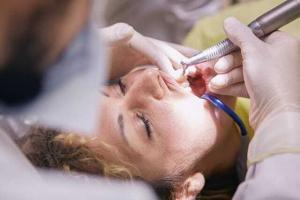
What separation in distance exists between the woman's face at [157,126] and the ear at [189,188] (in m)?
0.03

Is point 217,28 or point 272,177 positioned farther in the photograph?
point 217,28

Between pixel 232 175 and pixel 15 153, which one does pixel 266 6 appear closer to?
pixel 232 175

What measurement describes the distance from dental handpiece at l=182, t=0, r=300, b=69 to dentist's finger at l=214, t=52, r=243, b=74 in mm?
12

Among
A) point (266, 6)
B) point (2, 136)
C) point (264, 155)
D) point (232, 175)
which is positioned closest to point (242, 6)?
point (266, 6)

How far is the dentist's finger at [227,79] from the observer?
113 cm

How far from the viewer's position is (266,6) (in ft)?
4.77

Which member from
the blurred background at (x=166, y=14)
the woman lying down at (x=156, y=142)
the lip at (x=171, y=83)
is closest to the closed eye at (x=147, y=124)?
the woman lying down at (x=156, y=142)

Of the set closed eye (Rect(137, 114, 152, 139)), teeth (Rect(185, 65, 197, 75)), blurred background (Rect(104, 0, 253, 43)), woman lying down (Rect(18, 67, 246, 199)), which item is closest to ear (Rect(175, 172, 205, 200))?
woman lying down (Rect(18, 67, 246, 199))

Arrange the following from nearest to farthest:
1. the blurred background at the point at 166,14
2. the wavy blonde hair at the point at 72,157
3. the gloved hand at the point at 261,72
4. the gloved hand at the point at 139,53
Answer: the wavy blonde hair at the point at 72,157, the gloved hand at the point at 261,72, the gloved hand at the point at 139,53, the blurred background at the point at 166,14

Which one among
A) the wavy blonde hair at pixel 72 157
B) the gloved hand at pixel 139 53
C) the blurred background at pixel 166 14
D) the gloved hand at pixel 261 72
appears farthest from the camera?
the blurred background at pixel 166 14

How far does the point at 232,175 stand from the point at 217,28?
0.49 metres

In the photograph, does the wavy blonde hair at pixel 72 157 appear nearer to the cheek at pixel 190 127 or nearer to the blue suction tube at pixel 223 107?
the cheek at pixel 190 127

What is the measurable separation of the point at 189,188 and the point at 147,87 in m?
0.25

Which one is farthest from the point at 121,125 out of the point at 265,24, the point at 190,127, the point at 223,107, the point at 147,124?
the point at 265,24
